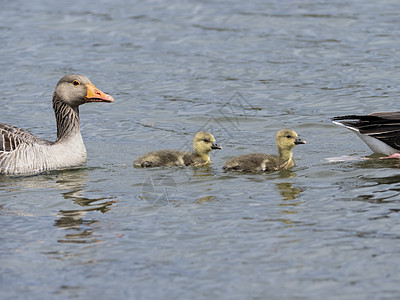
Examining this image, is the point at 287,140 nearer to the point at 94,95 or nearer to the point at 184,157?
the point at 184,157

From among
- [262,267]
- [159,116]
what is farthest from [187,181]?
[159,116]

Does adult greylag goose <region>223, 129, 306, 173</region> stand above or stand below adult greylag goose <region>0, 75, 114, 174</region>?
below

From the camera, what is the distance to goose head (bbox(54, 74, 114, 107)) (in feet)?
40.6

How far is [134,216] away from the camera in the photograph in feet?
30.8

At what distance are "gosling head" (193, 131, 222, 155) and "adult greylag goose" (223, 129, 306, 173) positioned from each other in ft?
1.28

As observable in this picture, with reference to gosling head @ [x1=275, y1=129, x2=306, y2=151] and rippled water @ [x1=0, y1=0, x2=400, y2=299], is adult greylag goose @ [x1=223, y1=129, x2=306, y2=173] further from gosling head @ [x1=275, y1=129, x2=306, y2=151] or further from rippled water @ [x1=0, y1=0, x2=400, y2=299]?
rippled water @ [x1=0, y1=0, x2=400, y2=299]

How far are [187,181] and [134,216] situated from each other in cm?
168

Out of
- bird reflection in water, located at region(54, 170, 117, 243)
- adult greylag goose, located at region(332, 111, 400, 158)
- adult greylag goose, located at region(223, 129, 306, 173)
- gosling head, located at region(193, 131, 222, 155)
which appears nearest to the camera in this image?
bird reflection in water, located at region(54, 170, 117, 243)

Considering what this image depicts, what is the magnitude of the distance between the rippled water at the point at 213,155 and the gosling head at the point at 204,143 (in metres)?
0.33

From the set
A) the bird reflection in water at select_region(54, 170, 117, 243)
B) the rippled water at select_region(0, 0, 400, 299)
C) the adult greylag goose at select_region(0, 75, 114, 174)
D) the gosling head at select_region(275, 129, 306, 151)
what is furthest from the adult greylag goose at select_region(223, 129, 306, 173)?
the adult greylag goose at select_region(0, 75, 114, 174)

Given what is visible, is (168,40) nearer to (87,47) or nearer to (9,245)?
(87,47)

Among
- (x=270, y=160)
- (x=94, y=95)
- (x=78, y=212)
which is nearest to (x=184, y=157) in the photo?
(x=270, y=160)

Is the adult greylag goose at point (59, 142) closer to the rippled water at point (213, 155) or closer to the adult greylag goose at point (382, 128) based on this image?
the rippled water at point (213, 155)

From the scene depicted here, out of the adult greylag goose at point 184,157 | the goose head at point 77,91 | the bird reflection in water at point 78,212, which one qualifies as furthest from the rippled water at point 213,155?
the goose head at point 77,91
